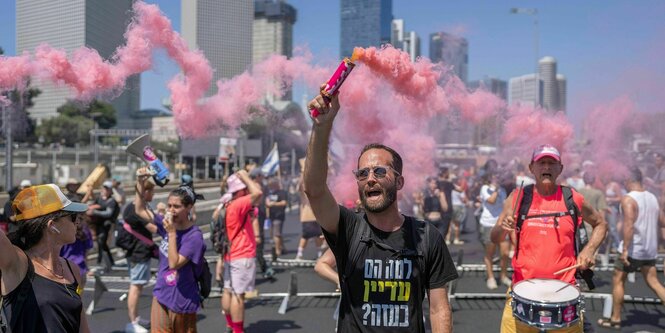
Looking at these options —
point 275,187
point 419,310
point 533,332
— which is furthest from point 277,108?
point 419,310

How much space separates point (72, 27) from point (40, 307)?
17.1 feet

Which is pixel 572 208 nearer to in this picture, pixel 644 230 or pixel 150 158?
pixel 644 230

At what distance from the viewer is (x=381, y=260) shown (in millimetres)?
2535

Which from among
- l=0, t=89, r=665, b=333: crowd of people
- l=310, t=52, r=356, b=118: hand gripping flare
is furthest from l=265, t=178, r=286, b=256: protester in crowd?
l=310, t=52, r=356, b=118: hand gripping flare

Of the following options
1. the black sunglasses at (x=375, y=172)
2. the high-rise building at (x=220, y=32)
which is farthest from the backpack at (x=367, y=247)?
the high-rise building at (x=220, y=32)

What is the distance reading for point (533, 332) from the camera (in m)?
3.80

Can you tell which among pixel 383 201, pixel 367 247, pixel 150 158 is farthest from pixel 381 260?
pixel 150 158

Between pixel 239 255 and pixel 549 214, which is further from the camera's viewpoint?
pixel 239 255

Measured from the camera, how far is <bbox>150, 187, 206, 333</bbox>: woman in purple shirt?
4.54 metres

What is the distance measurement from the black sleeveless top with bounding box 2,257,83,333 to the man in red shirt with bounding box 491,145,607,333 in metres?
2.96

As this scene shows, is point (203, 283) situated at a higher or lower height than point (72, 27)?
lower

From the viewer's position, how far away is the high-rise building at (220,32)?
791 cm

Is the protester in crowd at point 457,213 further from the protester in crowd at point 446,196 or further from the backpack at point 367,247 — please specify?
the backpack at point 367,247

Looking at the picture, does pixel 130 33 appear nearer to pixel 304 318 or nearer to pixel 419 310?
pixel 304 318
